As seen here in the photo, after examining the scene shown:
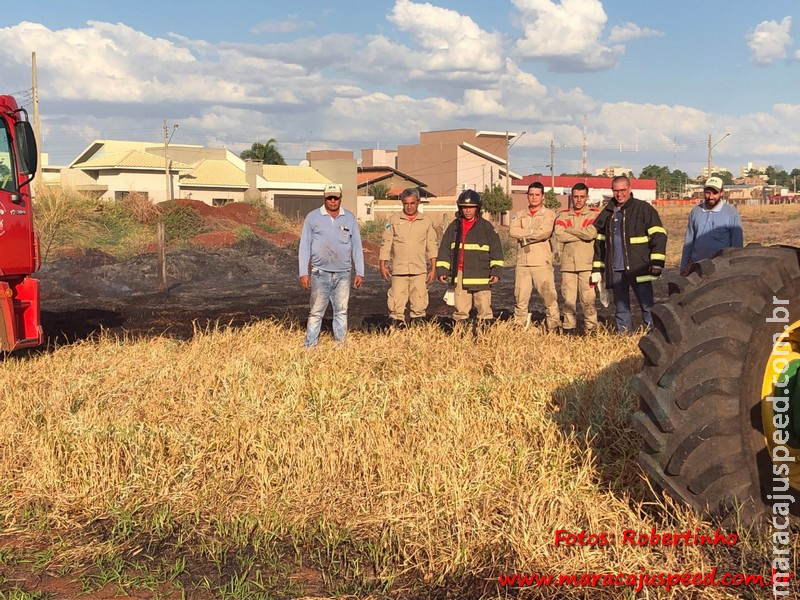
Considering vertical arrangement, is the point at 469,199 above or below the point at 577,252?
above

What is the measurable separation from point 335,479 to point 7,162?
5432 mm

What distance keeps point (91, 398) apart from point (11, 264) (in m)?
2.29

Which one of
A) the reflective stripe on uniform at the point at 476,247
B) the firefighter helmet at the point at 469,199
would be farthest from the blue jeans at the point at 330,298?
the firefighter helmet at the point at 469,199

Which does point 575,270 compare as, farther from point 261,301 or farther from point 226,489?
point 261,301

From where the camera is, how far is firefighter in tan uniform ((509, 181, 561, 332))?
1018 cm

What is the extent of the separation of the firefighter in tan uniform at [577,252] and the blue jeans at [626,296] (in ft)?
2.26

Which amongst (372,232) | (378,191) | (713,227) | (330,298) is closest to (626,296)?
(713,227)

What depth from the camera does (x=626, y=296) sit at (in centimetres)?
956

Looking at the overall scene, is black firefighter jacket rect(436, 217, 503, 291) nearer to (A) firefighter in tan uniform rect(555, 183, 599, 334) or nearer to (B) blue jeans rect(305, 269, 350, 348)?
(A) firefighter in tan uniform rect(555, 183, 599, 334)

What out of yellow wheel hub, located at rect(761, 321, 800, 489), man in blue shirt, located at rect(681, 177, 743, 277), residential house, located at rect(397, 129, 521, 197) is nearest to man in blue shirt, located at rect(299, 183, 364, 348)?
man in blue shirt, located at rect(681, 177, 743, 277)

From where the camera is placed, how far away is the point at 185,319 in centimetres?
→ 1344

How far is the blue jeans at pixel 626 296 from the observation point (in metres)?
9.38

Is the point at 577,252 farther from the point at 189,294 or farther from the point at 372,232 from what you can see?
the point at 372,232

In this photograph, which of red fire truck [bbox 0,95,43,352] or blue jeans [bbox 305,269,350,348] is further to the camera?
blue jeans [bbox 305,269,350,348]
